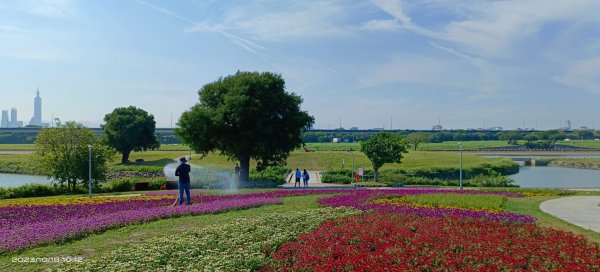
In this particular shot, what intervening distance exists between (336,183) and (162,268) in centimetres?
3882

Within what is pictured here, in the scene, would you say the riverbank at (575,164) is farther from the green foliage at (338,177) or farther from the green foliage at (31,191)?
the green foliage at (31,191)

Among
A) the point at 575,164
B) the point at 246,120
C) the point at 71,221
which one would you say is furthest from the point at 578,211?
the point at 575,164

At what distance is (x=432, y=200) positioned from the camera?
23.0 meters

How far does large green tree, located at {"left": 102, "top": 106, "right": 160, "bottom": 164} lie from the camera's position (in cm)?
7956

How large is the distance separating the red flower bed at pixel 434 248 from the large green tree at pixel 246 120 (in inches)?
1108

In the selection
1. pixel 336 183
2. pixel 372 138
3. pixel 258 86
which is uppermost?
pixel 258 86

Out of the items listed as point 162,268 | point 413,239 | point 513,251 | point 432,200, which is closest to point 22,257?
point 162,268

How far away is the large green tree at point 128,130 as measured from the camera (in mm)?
79562

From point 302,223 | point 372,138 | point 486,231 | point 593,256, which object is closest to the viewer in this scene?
point 593,256

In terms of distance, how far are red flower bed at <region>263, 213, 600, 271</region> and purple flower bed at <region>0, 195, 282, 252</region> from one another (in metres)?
6.66

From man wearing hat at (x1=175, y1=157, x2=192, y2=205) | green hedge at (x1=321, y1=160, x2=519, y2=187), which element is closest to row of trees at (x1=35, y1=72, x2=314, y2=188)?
green hedge at (x1=321, y1=160, x2=519, y2=187)

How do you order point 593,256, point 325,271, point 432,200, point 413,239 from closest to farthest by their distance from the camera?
point 325,271 < point 593,256 < point 413,239 < point 432,200

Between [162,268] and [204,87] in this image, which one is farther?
[204,87]

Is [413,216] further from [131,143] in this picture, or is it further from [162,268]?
[131,143]
